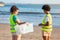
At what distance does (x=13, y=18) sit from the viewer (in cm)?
809

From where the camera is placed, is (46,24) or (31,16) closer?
(46,24)

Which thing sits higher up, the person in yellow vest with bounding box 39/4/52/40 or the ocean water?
the person in yellow vest with bounding box 39/4/52/40

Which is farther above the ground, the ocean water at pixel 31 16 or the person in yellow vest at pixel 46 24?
the person in yellow vest at pixel 46 24

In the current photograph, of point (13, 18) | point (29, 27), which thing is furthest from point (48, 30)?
point (13, 18)

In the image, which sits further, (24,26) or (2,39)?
(2,39)

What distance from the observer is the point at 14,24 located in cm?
809

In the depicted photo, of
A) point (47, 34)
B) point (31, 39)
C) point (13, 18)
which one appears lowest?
point (31, 39)

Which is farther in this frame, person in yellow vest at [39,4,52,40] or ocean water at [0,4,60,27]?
ocean water at [0,4,60,27]

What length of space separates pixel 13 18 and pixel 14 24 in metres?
0.20

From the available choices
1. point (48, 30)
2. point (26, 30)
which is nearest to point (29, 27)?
point (26, 30)

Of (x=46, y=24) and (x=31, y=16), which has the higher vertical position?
(x=46, y=24)

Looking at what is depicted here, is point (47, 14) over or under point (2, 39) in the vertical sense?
over

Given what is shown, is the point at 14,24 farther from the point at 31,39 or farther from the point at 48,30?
the point at 31,39

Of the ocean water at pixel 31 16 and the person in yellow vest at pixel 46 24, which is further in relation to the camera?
the ocean water at pixel 31 16
